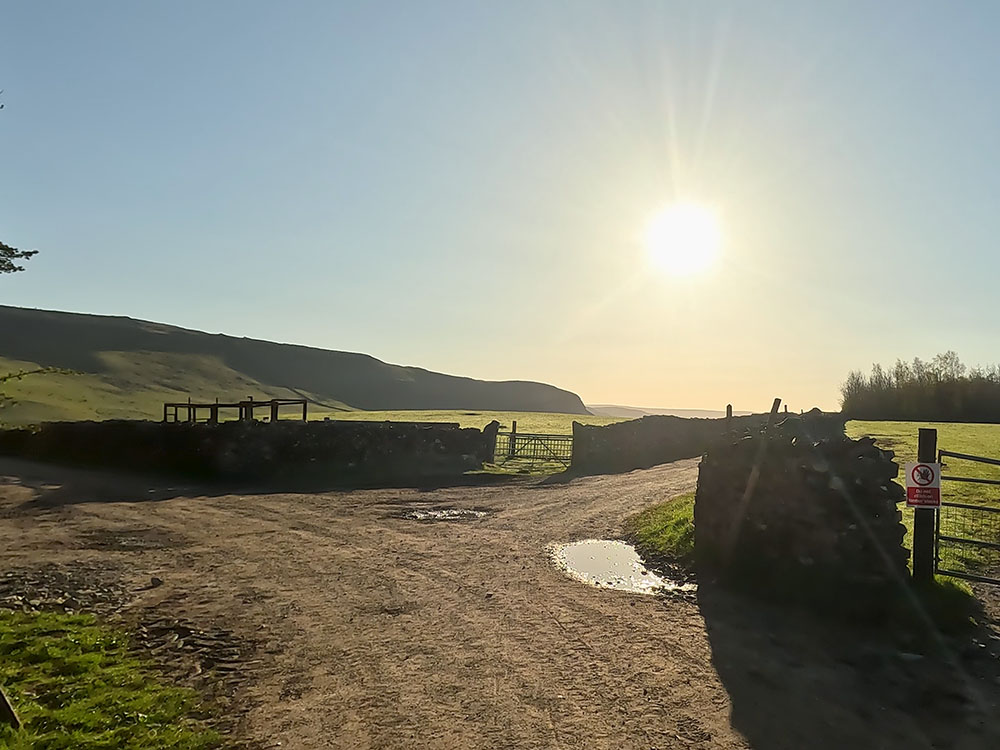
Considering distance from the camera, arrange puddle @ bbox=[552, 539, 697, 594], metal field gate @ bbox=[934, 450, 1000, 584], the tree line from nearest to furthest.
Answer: metal field gate @ bbox=[934, 450, 1000, 584] → puddle @ bbox=[552, 539, 697, 594] → the tree line

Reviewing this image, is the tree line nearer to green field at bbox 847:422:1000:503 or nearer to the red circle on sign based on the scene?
green field at bbox 847:422:1000:503

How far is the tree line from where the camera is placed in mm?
63969

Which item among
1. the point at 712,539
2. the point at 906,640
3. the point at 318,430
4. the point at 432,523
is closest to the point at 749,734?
the point at 906,640

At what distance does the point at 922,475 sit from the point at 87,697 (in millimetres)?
10083

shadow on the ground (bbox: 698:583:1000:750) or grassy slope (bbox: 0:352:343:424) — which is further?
grassy slope (bbox: 0:352:343:424)

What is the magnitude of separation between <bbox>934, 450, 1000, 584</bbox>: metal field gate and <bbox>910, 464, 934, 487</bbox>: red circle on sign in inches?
16.7

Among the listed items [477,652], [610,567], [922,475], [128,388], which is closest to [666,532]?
[610,567]

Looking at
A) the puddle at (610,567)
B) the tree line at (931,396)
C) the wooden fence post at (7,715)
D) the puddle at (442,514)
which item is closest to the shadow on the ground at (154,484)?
the puddle at (442,514)

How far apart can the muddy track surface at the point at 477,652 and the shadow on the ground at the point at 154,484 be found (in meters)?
5.92

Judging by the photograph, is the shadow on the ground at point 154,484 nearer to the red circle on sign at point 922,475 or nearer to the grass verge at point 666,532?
the grass verge at point 666,532

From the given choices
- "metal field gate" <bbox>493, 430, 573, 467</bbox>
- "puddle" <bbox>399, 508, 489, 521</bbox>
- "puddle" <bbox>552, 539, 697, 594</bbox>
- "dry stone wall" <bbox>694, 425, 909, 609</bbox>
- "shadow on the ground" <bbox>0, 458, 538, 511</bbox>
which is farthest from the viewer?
"metal field gate" <bbox>493, 430, 573, 467</bbox>

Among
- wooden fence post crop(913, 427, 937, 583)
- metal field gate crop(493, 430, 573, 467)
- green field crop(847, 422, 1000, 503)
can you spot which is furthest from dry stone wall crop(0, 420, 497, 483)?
wooden fence post crop(913, 427, 937, 583)

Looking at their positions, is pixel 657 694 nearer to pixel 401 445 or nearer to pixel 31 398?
pixel 401 445

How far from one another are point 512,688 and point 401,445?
21.9 metres
